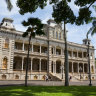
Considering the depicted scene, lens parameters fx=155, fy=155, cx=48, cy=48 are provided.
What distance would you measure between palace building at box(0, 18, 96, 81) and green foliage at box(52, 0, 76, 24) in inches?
836

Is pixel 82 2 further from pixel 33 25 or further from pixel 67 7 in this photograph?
pixel 33 25

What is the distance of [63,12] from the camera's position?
1557 centimetres

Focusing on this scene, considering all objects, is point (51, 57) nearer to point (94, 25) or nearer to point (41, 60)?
point (41, 60)

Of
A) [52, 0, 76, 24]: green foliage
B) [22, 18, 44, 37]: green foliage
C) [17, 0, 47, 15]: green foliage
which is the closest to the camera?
[17, 0, 47, 15]: green foliage

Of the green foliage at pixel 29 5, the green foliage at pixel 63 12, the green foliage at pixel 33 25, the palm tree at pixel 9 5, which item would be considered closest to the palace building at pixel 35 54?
the green foliage at pixel 33 25

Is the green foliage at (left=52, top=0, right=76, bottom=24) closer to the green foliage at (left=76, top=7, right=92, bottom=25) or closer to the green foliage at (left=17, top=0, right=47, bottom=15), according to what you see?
the green foliage at (left=76, top=7, right=92, bottom=25)

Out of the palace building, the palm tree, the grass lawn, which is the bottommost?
the grass lawn

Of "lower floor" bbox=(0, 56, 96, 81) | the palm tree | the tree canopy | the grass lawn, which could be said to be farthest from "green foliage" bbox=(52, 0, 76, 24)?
"lower floor" bbox=(0, 56, 96, 81)

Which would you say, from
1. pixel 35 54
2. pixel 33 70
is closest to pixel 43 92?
pixel 35 54

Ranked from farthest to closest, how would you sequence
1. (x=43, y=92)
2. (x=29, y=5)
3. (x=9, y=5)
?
1. (x=9, y=5)
2. (x=29, y=5)
3. (x=43, y=92)

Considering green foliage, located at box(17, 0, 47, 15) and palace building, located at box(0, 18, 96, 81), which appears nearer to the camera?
green foliage, located at box(17, 0, 47, 15)

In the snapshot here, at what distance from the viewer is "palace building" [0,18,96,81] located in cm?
3669

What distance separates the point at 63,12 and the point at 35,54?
27410 millimetres

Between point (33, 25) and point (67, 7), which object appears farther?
point (33, 25)
